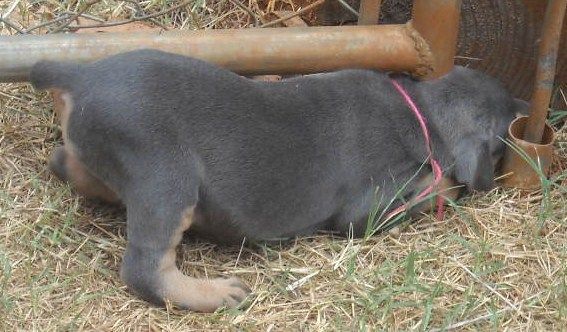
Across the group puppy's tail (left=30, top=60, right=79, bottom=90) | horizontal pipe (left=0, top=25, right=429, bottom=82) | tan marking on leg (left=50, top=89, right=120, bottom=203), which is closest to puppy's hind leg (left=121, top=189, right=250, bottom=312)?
tan marking on leg (left=50, top=89, right=120, bottom=203)

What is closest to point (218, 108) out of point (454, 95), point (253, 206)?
point (253, 206)

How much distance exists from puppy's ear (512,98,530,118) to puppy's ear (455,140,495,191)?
10.1 inches

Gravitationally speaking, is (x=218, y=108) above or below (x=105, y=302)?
above

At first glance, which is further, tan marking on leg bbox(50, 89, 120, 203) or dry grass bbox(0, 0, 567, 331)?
tan marking on leg bbox(50, 89, 120, 203)

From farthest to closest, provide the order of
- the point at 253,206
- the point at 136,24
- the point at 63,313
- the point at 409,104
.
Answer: the point at 136,24, the point at 409,104, the point at 253,206, the point at 63,313

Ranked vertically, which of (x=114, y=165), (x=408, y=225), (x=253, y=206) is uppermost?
(x=114, y=165)

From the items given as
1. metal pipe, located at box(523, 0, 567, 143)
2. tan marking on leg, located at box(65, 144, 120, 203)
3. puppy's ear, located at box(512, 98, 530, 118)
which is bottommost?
tan marking on leg, located at box(65, 144, 120, 203)

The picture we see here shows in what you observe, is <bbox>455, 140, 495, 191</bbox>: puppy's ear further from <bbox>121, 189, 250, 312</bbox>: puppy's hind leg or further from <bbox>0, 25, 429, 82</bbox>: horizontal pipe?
<bbox>121, 189, 250, 312</bbox>: puppy's hind leg

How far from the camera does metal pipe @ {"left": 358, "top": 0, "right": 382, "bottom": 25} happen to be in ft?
13.3

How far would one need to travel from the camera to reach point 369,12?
160 inches

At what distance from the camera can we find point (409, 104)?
3.82 m

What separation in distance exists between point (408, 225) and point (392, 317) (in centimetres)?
68

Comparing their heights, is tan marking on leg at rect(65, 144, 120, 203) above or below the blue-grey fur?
below

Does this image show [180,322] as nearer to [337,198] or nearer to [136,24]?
[337,198]
